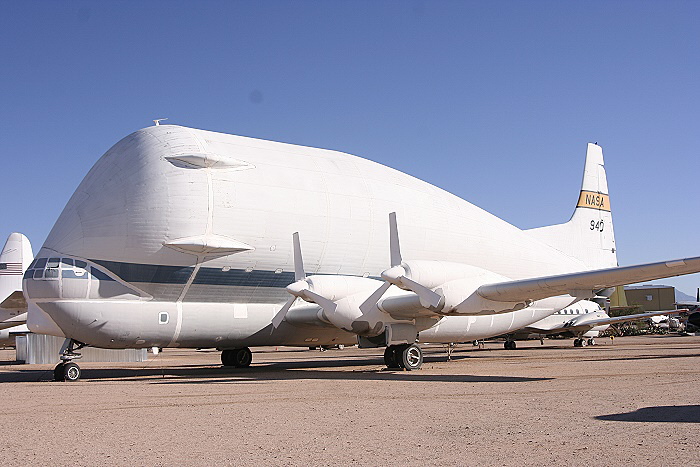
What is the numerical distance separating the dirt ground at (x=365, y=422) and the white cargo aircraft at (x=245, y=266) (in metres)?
2.39

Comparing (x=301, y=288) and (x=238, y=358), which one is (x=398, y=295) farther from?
(x=238, y=358)

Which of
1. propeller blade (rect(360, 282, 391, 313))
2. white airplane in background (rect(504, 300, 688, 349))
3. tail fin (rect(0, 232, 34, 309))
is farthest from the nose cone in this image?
white airplane in background (rect(504, 300, 688, 349))

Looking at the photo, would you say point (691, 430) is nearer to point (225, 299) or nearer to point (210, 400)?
point (210, 400)

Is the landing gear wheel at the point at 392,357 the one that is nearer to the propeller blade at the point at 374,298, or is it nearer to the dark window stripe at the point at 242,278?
the propeller blade at the point at 374,298

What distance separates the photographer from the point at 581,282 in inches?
651

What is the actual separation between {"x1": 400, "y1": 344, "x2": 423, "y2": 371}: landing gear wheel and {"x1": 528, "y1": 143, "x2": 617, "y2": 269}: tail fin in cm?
1168

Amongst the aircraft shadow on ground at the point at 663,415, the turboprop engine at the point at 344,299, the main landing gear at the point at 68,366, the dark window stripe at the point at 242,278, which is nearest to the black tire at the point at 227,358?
the dark window stripe at the point at 242,278

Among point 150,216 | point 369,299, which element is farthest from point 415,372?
point 150,216

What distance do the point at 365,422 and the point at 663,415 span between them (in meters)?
4.14


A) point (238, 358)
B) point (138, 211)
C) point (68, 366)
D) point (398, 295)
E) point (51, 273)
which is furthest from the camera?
point (238, 358)

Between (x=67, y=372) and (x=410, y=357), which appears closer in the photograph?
(x=67, y=372)

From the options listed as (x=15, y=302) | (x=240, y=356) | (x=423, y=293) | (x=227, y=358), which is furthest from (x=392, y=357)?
(x=15, y=302)

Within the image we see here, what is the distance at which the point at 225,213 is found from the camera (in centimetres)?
1933

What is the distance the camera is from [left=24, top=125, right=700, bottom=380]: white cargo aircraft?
Result: 1767 cm
